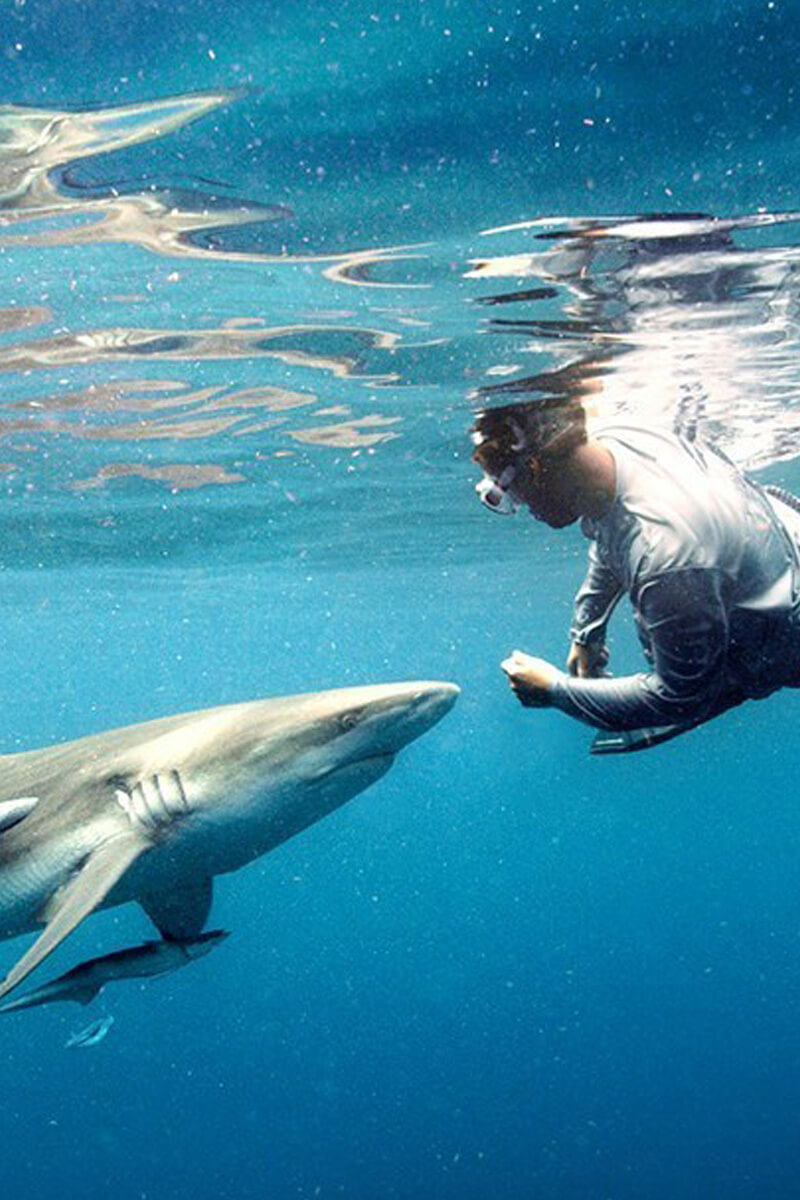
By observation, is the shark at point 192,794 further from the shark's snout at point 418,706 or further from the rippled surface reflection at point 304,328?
the rippled surface reflection at point 304,328

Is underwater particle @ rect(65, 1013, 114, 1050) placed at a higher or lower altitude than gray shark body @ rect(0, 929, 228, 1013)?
lower

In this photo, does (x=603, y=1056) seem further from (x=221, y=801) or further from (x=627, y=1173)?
(x=221, y=801)

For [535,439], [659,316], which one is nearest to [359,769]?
[535,439]

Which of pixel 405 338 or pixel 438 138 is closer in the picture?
pixel 438 138

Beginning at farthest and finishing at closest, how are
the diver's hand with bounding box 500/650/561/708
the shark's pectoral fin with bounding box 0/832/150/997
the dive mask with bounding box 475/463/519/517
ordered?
the dive mask with bounding box 475/463/519/517 < the diver's hand with bounding box 500/650/561/708 < the shark's pectoral fin with bounding box 0/832/150/997

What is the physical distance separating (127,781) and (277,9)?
13.6ft

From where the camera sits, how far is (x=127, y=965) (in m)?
5.31

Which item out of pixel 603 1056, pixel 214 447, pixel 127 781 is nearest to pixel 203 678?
pixel 603 1056

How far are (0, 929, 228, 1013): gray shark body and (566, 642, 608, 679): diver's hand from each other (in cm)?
249

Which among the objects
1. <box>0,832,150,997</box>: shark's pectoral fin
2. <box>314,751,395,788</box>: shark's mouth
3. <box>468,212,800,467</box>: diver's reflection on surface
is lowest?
<box>0,832,150,997</box>: shark's pectoral fin

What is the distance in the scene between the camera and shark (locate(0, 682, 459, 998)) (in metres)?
4.53

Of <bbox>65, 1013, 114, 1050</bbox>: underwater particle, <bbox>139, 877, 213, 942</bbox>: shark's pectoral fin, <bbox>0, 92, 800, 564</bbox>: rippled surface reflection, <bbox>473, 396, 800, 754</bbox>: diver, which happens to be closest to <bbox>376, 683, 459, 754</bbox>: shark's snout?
<bbox>473, 396, 800, 754</bbox>: diver

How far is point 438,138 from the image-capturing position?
21.3ft

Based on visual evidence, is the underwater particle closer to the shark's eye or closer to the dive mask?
the shark's eye
